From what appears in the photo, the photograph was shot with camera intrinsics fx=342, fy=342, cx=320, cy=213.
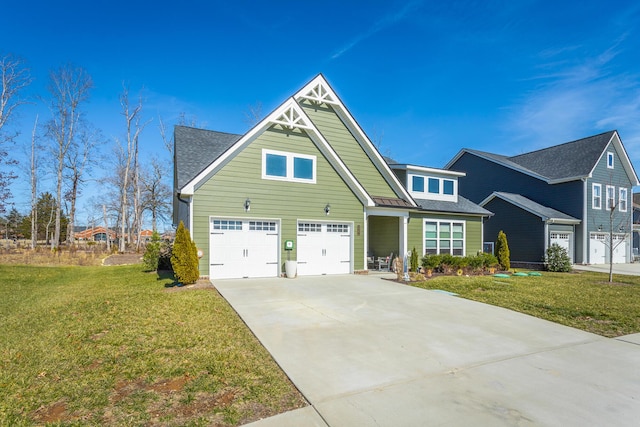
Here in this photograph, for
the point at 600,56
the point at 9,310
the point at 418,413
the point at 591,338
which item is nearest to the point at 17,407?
the point at 418,413

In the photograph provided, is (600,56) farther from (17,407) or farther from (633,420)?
(17,407)

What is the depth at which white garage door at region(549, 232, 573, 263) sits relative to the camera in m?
22.3

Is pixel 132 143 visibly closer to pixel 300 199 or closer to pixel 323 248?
pixel 300 199

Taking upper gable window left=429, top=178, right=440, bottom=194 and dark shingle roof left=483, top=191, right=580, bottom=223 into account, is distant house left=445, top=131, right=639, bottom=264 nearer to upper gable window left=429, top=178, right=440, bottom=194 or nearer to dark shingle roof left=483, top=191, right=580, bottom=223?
dark shingle roof left=483, top=191, right=580, bottom=223

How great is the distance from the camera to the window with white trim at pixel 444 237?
1734cm

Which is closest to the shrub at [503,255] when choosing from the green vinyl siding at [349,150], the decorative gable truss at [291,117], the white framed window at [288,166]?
the green vinyl siding at [349,150]

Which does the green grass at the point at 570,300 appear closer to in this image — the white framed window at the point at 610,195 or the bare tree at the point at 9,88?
the white framed window at the point at 610,195

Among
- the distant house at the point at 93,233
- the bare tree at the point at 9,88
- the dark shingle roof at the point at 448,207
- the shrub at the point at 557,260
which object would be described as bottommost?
the distant house at the point at 93,233

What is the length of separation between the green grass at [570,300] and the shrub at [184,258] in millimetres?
7775

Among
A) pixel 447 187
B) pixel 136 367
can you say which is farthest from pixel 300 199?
pixel 447 187

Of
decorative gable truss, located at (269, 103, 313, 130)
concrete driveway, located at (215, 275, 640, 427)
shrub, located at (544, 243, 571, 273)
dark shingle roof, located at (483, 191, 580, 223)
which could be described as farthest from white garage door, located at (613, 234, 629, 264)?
decorative gable truss, located at (269, 103, 313, 130)

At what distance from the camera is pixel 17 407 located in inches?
141

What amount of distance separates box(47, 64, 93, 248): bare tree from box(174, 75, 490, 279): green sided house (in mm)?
22467

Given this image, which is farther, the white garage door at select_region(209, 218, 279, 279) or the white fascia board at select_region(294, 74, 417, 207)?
the white fascia board at select_region(294, 74, 417, 207)
